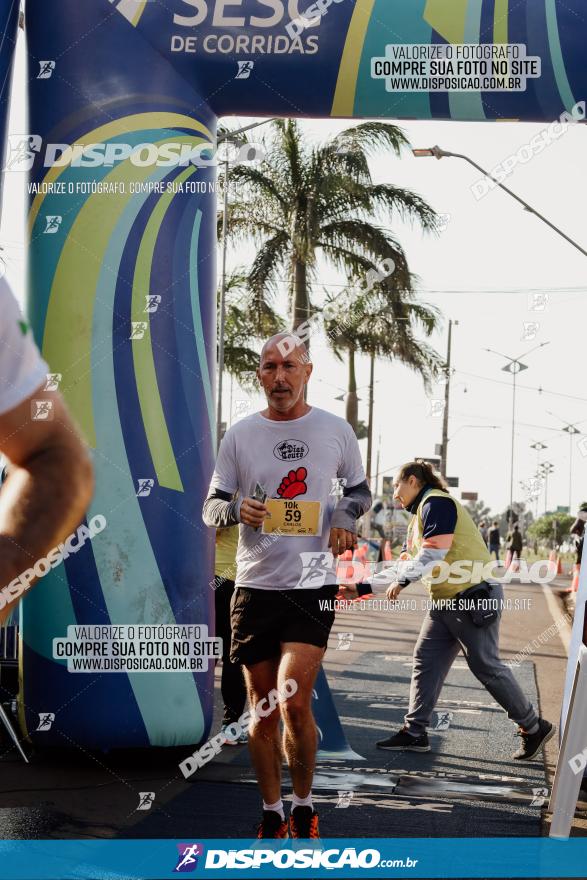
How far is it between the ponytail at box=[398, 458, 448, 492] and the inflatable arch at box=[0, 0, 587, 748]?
1.53 m

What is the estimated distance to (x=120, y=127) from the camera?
6.05 metres

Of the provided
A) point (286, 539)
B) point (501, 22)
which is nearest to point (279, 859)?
point (286, 539)

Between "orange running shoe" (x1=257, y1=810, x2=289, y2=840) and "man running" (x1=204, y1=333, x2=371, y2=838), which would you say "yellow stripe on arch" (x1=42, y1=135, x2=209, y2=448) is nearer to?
"man running" (x1=204, y1=333, x2=371, y2=838)

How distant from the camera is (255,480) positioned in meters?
5.01

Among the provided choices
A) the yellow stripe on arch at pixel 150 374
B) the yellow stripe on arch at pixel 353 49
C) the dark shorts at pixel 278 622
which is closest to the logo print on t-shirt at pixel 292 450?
the dark shorts at pixel 278 622

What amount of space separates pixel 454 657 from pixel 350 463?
2.45 metres

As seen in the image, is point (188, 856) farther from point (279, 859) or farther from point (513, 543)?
point (513, 543)

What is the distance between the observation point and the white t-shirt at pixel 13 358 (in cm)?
165

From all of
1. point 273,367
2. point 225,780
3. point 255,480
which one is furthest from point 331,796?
point 273,367

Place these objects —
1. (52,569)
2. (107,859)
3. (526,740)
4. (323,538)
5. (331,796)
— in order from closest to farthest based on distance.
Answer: (107,859) < (323,538) < (331,796) < (52,569) < (526,740)

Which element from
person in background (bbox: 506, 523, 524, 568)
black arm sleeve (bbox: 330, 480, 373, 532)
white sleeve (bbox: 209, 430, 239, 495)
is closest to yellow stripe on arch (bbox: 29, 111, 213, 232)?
white sleeve (bbox: 209, 430, 239, 495)

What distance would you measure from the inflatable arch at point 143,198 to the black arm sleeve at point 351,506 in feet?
4.53

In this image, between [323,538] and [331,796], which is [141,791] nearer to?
[331,796]

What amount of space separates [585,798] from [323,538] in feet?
6.73
